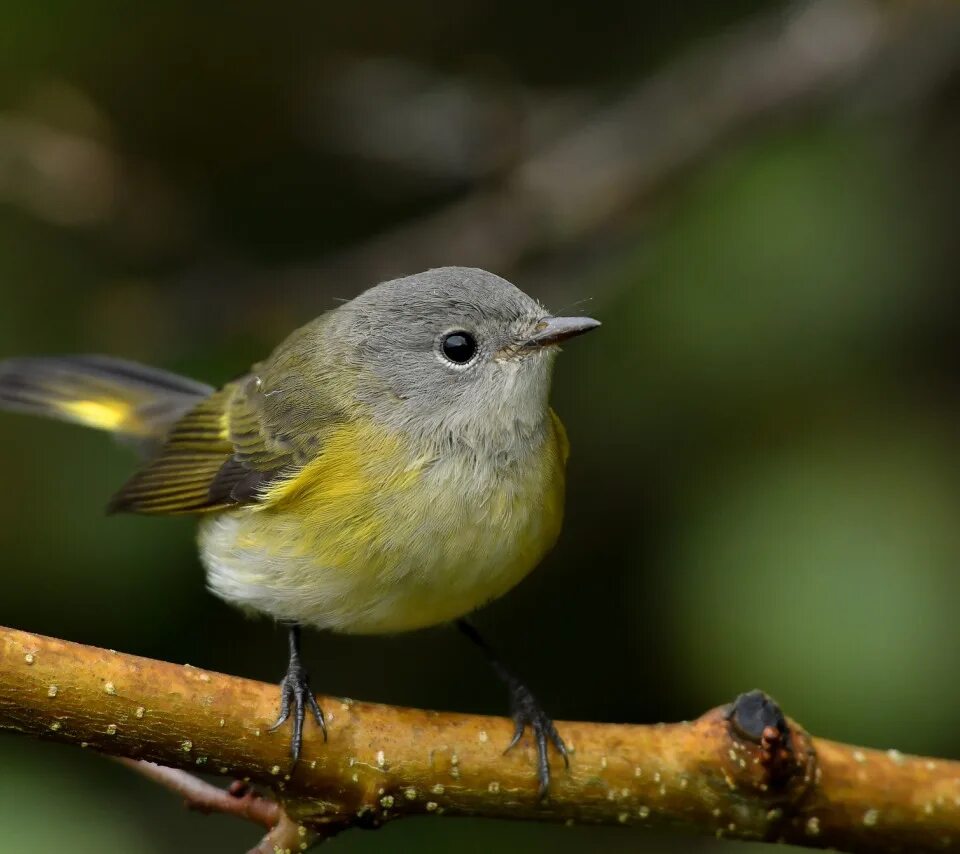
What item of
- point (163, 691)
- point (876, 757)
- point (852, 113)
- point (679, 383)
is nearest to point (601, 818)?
point (876, 757)

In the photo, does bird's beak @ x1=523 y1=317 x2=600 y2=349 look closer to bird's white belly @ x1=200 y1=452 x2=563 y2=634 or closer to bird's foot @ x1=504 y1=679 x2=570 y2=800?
bird's white belly @ x1=200 y1=452 x2=563 y2=634

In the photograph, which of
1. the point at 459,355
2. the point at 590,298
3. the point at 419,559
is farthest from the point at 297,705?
the point at 590,298

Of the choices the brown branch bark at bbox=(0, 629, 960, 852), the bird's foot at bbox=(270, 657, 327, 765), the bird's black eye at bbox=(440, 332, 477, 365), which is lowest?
the brown branch bark at bbox=(0, 629, 960, 852)

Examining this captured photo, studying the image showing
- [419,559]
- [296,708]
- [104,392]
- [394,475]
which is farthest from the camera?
[104,392]

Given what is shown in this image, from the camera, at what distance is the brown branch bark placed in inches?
85.3

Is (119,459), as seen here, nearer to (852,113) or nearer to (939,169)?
(852,113)

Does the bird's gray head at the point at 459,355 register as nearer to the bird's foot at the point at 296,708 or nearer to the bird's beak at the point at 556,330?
the bird's beak at the point at 556,330

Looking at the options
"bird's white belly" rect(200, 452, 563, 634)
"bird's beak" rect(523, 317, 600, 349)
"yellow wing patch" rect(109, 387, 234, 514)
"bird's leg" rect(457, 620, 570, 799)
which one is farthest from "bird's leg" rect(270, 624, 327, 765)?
"bird's beak" rect(523, 317, 600, 349)

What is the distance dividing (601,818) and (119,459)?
198 centimetres

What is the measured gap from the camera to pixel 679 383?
375cm

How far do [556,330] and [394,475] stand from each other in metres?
0.45

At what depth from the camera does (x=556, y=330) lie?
107 inches

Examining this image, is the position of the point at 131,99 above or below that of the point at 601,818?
above

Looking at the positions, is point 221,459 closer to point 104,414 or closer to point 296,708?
point 104,414
